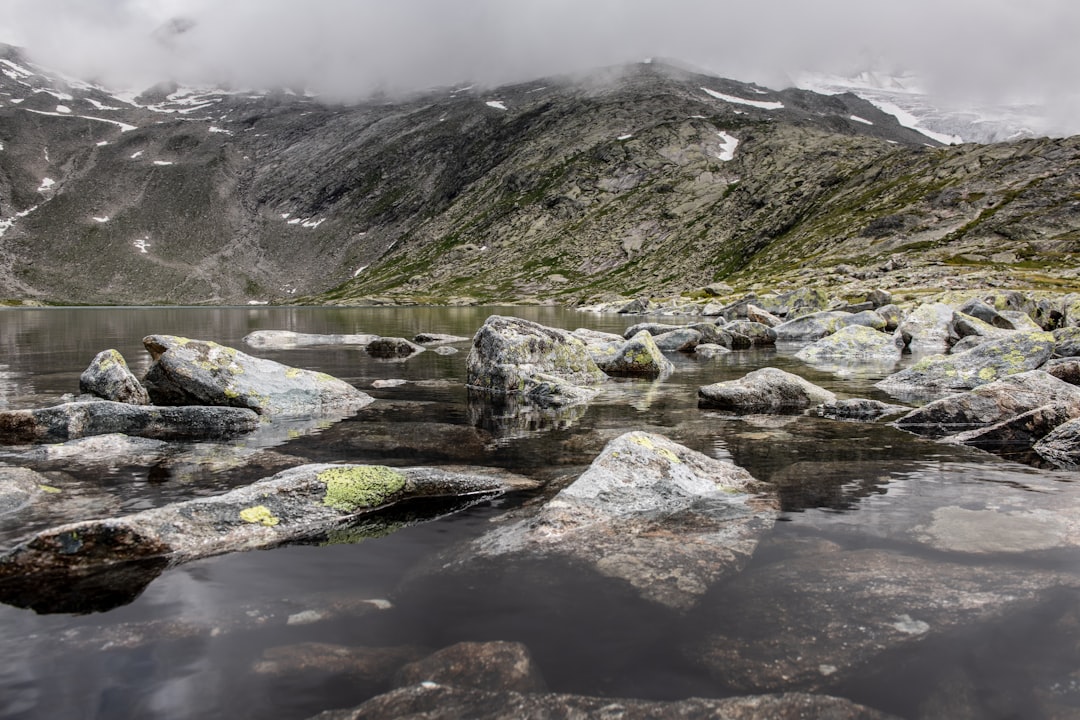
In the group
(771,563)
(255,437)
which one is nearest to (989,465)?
(771,563)

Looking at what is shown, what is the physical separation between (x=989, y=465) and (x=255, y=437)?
16.3 meters

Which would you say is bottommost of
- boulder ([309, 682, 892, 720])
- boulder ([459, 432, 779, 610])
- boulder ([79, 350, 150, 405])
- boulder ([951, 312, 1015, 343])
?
boulder ([309, 682, 892, 720])

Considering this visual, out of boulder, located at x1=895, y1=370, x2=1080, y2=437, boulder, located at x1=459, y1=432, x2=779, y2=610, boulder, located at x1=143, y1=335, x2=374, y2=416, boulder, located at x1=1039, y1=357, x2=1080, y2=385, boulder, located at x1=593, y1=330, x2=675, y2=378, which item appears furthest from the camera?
boulder, located at x1=593, y1=330, x2=675, y2=378

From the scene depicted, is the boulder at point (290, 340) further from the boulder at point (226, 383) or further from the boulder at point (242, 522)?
the boulder at point (242, 522)

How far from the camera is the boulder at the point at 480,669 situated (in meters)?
5.25

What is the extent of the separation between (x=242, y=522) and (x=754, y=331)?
4140 centimetres

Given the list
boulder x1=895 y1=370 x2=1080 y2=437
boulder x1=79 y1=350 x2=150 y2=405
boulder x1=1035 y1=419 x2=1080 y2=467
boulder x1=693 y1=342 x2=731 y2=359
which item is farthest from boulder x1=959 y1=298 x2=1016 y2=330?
boulder x1=79 y1=350 x2=150 y2=405

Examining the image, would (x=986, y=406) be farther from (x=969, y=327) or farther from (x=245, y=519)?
(x=969, y=327)

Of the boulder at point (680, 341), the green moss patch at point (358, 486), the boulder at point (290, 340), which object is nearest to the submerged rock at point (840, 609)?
the green moss patch at point (358, 486)

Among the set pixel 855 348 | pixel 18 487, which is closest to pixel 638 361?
pixel 855 348

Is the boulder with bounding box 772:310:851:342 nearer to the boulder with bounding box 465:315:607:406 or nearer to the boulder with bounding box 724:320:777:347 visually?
the boulder with bounding box 724:320:777:347

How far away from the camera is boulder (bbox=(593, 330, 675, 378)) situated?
91.9 feet

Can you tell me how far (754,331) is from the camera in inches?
1761

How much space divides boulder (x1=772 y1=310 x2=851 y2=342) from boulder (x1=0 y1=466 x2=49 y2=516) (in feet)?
153
